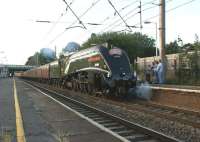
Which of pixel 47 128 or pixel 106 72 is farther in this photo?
pixel 106 72

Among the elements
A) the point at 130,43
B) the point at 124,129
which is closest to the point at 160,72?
the point at 124,129

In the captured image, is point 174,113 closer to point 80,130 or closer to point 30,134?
point 80,130

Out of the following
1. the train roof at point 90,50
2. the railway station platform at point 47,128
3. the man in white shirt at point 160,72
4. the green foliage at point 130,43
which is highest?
the green foliage at point 130,43

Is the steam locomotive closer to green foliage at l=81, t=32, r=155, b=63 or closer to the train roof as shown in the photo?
the train roof

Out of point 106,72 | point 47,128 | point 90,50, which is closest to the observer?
point 47,128

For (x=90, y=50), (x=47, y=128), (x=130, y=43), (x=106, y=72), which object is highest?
(x=130, y=43)

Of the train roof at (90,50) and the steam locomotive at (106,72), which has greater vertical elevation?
the train roof at (90,50)

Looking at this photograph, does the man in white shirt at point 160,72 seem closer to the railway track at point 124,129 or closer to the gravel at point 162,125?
the gravel at point 162,125

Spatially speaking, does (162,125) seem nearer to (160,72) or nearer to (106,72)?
(106,72)

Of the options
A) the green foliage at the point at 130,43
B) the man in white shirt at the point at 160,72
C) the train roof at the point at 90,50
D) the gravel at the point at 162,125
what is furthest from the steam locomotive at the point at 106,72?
the green foliage at the point at 130,43

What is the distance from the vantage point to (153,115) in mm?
14703

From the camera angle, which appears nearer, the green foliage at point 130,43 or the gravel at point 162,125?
the gravel at point 162,125

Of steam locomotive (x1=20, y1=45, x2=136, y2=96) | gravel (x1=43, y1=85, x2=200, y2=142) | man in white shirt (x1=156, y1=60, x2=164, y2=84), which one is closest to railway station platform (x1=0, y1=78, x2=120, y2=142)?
gravel (x1=43, y1=85, x2=200, y2=142)

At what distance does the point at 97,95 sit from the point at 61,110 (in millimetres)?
7091
